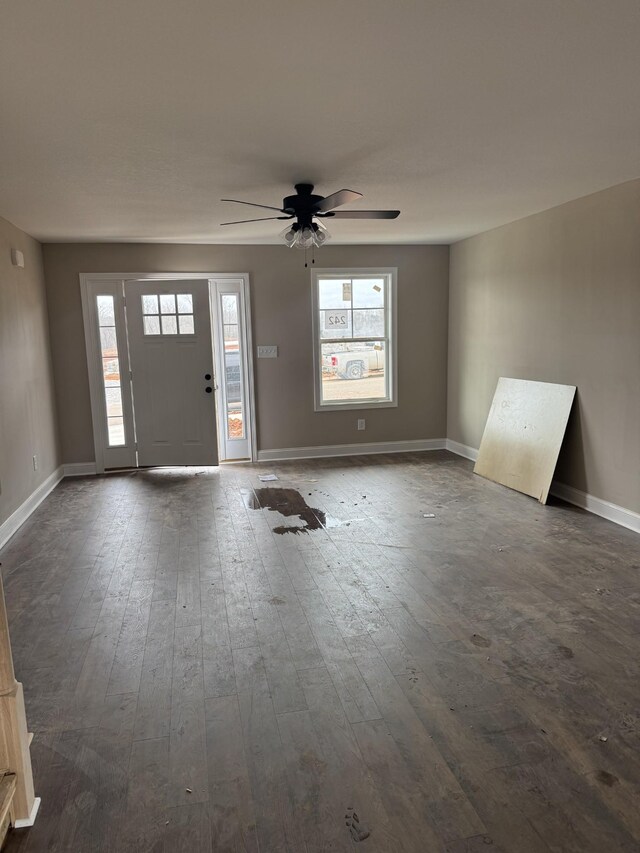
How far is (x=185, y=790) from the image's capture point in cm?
188

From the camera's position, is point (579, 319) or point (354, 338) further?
point (354, 338)

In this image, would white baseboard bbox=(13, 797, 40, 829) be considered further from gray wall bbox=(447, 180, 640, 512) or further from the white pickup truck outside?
the white pickup truck outside

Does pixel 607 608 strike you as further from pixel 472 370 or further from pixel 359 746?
pixel 472 370

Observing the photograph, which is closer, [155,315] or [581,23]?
[581,23]

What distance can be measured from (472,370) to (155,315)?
3452 mm

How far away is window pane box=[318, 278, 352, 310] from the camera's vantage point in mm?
6496

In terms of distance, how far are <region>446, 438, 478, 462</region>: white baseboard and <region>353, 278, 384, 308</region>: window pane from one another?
5.97ft

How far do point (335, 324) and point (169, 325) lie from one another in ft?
6.03

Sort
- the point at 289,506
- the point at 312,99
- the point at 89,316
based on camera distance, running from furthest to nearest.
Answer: the point at 89,316
the point at 289,506
the point at 312,99

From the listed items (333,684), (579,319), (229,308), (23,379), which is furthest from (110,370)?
(333,684)

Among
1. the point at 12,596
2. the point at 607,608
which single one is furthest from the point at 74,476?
the point at 607,608

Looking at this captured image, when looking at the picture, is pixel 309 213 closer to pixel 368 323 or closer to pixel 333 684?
pixel 333 684

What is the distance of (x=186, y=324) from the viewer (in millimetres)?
6094

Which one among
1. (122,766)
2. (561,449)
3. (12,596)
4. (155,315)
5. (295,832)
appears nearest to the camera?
(295,832)
